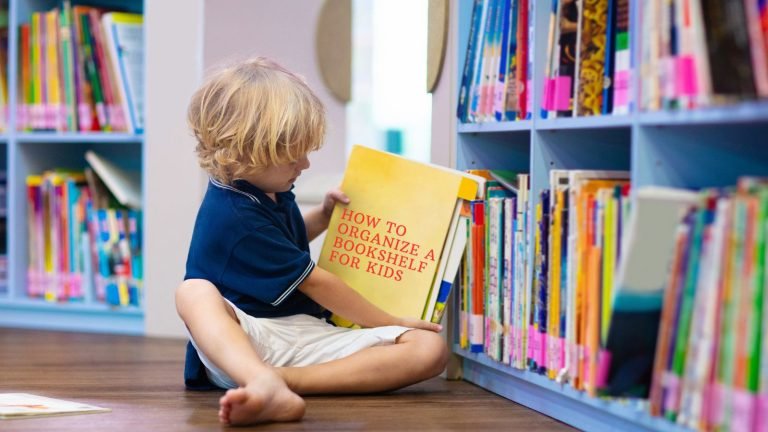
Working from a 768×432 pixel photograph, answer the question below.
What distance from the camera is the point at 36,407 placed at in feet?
4.98

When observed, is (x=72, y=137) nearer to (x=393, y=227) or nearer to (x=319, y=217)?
(x=319, y=217)

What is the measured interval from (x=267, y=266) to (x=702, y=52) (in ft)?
2.57

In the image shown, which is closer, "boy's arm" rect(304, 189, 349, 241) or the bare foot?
the bare foot

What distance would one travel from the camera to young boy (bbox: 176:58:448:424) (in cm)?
166

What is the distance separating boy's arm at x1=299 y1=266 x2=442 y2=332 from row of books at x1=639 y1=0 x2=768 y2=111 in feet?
2.05

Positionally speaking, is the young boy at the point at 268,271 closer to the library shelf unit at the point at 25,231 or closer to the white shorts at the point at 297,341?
the white shorts at the point at 297,341

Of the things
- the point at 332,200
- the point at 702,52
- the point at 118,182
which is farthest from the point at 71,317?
the point at 702,52

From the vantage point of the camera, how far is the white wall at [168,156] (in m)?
2.43

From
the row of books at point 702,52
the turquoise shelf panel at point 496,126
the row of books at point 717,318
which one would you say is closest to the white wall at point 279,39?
the turquoise shelf panel at point 496,126

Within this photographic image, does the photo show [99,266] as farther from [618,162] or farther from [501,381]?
[618,162]

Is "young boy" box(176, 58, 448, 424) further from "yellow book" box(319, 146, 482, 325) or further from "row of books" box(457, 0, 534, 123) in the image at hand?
"row of books" box(457, 0, 534, 123)

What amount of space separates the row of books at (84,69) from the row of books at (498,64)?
1.04 meters

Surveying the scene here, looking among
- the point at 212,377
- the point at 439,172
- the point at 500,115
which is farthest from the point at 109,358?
the point at 500,115

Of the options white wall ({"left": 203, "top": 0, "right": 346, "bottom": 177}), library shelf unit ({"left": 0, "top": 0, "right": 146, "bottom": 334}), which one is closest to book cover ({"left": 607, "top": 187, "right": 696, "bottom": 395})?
white wall ({"left": 203, "top": 0, "right": 346, "bottom": 177})
